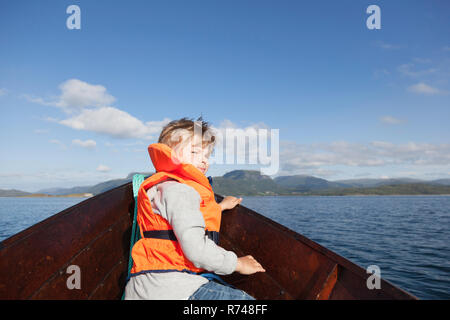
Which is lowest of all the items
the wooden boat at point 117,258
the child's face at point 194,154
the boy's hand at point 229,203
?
the wooden boat at point 117,258

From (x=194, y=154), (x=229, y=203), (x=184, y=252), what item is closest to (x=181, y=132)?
(x=194, y=154)

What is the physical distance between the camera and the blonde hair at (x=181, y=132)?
2484 millimetres

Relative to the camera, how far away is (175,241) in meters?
2.12

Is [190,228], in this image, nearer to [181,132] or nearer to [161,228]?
[161,228]

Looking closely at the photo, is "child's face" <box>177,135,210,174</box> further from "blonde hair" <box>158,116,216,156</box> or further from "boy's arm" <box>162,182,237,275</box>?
"boy's arm" <box>162,182,237,275</box>

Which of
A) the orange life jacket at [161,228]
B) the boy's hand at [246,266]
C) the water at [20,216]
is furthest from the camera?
the water at [20,216]

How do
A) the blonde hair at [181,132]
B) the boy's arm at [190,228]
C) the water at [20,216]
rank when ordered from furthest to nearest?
1. the water at [20,216]
2. the blonde hair at [181,132]
3. the boy's arm at [190,228]

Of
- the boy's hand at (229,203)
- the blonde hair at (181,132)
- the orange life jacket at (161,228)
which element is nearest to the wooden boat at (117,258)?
the boy's hand at (229,203)

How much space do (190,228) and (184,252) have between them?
0.19 metres

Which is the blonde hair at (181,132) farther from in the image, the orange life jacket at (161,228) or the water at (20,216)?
the water at (20,216)

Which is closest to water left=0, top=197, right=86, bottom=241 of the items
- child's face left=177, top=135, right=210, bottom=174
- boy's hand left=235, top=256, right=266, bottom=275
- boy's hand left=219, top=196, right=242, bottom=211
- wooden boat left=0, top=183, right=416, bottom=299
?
wooden boat left=0, top=183, right=416, bottom=299

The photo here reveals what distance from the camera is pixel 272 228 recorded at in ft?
11.6
